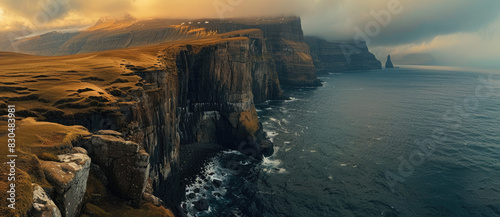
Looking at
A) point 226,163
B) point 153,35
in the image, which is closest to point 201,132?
point 226,163

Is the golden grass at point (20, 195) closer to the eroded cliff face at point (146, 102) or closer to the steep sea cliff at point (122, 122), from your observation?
the steep sea cliff at point (122, 122)

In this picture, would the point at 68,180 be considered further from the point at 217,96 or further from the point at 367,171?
the point at 217,96

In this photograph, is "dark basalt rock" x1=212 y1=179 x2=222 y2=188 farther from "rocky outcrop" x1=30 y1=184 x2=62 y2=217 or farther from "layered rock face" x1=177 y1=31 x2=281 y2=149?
"rocky outcrop" x1=30 y1=184 x2=62 y2=217

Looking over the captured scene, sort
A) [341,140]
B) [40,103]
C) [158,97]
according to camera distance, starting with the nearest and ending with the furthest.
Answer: [40,103]
[158,97]
[341,140]

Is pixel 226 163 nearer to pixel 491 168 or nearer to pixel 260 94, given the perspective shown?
pixel 491 168

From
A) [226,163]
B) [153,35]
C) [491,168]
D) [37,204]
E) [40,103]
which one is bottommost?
[226,163]

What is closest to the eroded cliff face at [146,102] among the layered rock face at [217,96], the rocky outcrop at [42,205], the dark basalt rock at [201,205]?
the layered rock face at [217,96]
